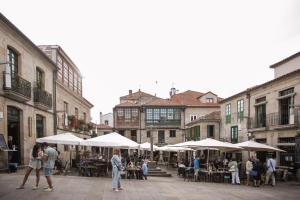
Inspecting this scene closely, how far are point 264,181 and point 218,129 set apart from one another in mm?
20696

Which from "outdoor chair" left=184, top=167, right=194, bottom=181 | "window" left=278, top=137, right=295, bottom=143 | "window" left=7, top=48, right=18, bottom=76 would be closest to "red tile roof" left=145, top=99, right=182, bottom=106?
"window" left=278, top=137, right=295, bottom=143

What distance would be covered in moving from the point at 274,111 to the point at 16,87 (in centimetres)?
1714

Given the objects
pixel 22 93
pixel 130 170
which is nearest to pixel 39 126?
pixel 22 93

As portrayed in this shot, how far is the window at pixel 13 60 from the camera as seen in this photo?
18422 mm

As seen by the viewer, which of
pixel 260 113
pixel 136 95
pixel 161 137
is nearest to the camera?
pixel 260 113

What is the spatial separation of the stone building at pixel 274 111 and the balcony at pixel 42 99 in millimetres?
14724

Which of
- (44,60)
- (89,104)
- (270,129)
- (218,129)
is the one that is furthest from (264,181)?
(89,104)

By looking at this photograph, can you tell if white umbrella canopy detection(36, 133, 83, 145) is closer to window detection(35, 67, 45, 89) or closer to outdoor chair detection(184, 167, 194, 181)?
window detection(35, 67, 45, 89)

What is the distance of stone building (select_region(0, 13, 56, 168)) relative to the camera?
17.1m

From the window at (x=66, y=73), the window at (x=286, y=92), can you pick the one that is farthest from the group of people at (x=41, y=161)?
the window at (x=66, y=73)

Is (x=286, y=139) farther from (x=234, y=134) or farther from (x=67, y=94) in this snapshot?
(x=67, y=94)

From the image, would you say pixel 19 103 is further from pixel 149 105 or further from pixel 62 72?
pixel 149 105

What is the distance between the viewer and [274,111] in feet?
86.7

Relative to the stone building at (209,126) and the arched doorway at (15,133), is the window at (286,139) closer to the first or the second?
the stone building at (209,126)
